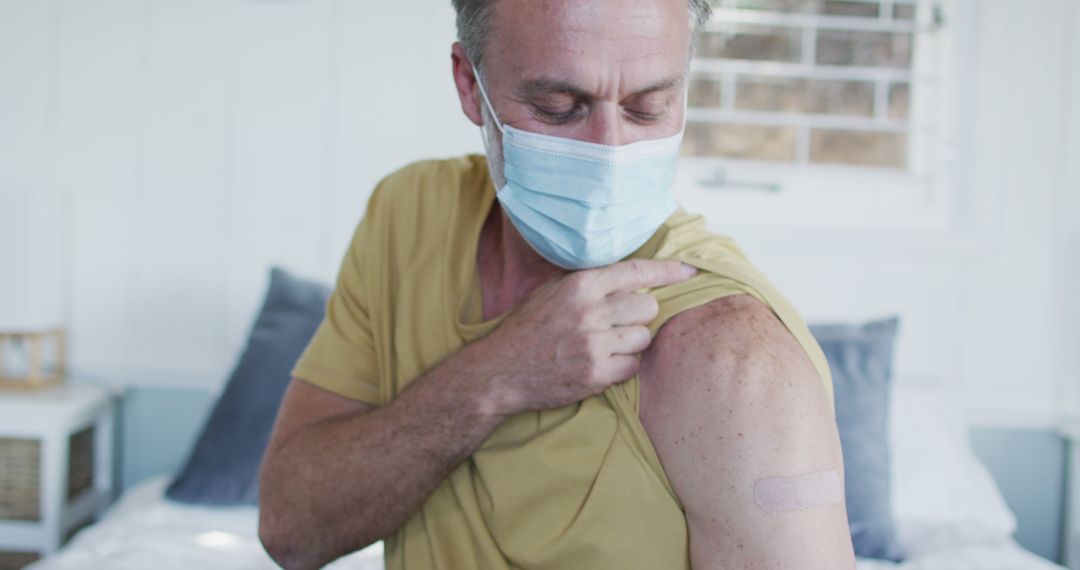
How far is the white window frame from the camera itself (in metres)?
2.67

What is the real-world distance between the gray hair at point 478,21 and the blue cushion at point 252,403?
1393 mm

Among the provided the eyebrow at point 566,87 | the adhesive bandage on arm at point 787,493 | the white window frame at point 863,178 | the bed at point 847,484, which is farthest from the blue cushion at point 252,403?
the adhesive bandage on arm at point 787,493

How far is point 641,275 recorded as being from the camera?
3.22 feet

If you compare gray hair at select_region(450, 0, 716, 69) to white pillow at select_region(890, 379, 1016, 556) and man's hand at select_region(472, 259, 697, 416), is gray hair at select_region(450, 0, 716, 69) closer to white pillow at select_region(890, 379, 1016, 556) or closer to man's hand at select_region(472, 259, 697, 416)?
man's hand at select_region(472, 259, 697, 416)

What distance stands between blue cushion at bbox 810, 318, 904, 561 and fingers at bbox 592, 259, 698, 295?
3.63ft

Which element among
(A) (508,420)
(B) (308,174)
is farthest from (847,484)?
(B) (308,174)

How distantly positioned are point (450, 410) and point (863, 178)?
82.9 inches

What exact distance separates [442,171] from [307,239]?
152 centimetres

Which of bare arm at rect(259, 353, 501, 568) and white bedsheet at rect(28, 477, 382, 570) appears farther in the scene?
white bedsheet at rect(28, 477, 382, 570)

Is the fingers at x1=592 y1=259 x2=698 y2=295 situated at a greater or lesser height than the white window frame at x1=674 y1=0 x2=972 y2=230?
lesser

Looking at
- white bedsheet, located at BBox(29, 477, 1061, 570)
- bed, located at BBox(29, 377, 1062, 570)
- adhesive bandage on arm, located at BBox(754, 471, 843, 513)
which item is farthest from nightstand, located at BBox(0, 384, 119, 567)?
adhesive bandage on arm, located at BBox(754, 471, 843, 513)

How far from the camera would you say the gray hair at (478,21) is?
3.41 feet

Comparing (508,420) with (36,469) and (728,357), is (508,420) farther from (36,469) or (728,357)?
(36,469)

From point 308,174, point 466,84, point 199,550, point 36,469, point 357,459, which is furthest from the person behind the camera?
point 308,174
